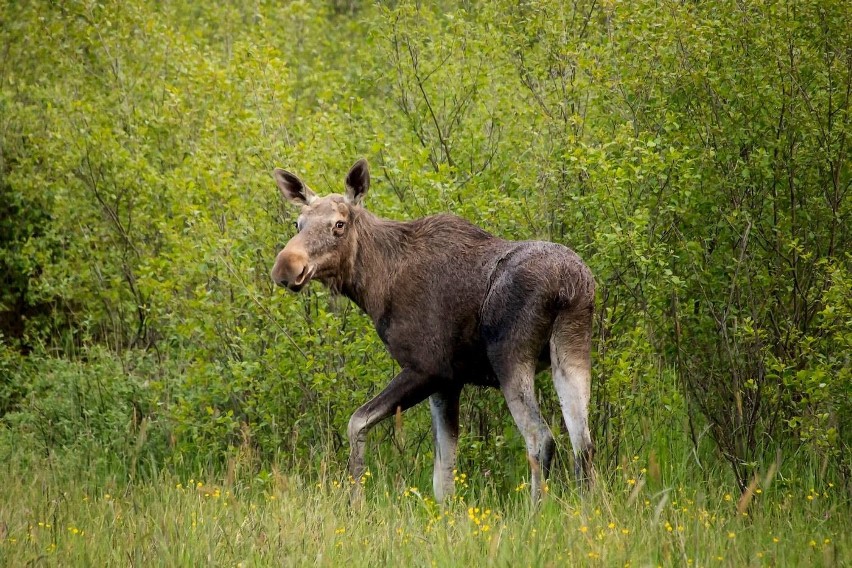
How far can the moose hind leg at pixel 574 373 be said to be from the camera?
7.12m

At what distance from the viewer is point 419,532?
614cm

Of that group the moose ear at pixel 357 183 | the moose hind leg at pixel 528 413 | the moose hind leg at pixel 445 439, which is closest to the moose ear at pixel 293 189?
the moose ear at pixel 357 183

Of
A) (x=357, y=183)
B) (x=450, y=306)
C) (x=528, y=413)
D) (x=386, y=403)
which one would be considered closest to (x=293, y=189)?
(x=357, y=183)

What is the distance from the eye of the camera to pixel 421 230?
27.0 ft

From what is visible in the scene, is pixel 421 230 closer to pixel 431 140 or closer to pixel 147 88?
pixel 431 140

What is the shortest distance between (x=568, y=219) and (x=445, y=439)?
1988 millimetres

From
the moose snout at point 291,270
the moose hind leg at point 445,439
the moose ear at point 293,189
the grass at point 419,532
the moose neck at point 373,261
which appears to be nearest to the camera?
the grass at point 419,532

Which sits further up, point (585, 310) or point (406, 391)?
point (585, 310)

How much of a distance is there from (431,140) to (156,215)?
12.3 feet

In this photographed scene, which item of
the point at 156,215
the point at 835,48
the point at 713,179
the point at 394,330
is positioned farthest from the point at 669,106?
the point at 156,215

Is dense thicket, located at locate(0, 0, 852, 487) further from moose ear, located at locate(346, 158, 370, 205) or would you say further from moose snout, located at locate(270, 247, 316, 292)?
moose snout, located at locate(270, 247, 316, 292)

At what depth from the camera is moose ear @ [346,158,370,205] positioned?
8133 mm

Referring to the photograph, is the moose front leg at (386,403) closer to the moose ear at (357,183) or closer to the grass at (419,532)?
the grass at (419,532)

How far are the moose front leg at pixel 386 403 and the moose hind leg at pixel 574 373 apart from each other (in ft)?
3.05
